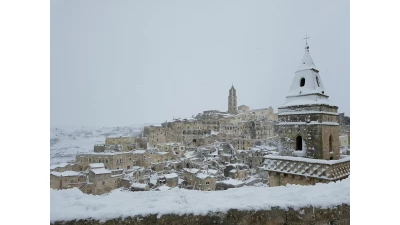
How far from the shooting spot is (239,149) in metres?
3.82

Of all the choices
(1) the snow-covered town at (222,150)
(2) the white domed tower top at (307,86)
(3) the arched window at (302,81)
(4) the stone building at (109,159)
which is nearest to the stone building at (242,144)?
(1) the snow-covered town at (222,150)

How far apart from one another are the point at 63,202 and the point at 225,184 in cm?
216

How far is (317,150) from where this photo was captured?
12.1 feet

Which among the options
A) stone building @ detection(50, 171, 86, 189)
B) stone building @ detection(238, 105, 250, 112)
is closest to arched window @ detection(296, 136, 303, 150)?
stone building @ detection(238, 105, 250, 112)

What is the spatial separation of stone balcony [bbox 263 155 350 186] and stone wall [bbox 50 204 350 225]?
0.93m

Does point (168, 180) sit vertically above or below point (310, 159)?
Result: below

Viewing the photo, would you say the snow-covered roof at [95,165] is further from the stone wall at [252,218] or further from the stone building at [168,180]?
the stone wall at [252,218]

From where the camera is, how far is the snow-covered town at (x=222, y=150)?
3.24 m

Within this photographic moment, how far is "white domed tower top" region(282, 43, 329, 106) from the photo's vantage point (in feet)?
12.2

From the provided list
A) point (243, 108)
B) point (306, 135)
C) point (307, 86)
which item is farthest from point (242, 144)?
point (307, 86)

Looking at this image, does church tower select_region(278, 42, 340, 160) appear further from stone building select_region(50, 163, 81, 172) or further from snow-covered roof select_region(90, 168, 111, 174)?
stone building select_region(50, 163, 81, 172)

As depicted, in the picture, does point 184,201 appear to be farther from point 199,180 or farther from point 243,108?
point 243,108

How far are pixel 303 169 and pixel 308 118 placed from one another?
2.78 ft
